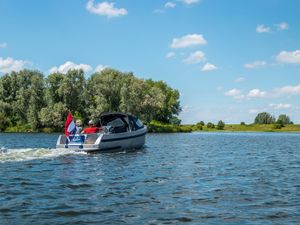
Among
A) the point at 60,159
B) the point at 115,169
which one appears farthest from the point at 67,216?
the point at 60,159

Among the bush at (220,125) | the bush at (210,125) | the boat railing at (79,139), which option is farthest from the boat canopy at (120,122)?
the bush at (220,125)

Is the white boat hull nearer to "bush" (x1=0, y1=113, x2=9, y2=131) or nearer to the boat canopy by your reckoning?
the boat canopy

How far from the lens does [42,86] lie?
10381 cm

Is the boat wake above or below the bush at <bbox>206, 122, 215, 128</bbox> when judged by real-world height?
below

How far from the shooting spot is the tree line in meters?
97.1

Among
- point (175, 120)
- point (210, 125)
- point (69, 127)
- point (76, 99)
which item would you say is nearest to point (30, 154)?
point (69, 127)

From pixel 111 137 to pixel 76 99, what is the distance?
220 ft

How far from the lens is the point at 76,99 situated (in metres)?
101

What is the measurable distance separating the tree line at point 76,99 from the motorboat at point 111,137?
54.0 metres

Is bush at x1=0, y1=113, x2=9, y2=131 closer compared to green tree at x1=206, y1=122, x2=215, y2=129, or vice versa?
bush at x1=0, y1=113, x2=9, y2=131

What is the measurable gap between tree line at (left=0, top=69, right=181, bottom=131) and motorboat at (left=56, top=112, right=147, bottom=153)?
54.0 metres

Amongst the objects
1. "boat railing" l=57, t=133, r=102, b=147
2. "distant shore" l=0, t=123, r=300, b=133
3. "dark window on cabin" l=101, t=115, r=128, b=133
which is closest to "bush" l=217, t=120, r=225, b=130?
"distant shore" l=0, t=123, r=300, b=133

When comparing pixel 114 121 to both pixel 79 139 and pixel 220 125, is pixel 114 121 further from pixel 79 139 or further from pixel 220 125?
pixel 220 125

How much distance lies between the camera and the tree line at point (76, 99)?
97062 millimetres
